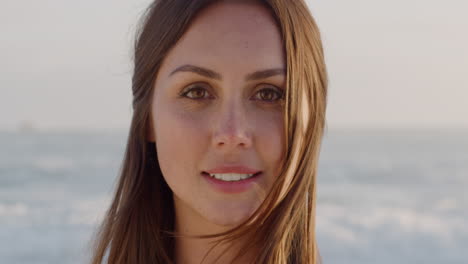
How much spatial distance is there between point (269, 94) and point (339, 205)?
45.4 feet

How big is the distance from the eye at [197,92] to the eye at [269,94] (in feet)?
0.58

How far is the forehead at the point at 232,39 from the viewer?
2.33 meters

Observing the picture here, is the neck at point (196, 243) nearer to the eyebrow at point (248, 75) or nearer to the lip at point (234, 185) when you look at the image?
the lip at point (234, 185)

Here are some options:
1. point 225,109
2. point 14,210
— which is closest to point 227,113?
point 225,109

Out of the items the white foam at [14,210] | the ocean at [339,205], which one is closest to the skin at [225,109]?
the ocean at [339,205]

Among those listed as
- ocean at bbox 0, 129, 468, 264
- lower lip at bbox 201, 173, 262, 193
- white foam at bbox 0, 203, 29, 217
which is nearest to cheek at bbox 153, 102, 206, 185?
lower lip at bbox 201, 173, 262, 193

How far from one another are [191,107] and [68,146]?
1156 inches

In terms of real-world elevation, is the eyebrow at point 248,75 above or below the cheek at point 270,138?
above

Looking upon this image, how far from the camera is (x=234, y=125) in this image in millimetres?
2305

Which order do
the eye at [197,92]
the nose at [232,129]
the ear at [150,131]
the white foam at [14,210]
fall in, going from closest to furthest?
the nose at [232,129]
the eye at [197,92]
the ear at [150,131]
the white foam at [14,210]

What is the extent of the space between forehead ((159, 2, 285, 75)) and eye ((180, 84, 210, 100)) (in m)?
0.09

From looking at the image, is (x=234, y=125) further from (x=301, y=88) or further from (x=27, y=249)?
(x=27, y=249)

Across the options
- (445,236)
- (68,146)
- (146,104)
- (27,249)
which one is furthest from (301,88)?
(68,146)

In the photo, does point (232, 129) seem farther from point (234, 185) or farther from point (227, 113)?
point (234, 185)
